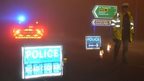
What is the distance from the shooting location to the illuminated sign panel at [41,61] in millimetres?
9047

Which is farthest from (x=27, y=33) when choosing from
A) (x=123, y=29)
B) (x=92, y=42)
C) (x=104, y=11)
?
(x=123, y=29)

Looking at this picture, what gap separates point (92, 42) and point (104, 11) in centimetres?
70

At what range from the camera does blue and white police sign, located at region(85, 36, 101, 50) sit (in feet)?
31.7

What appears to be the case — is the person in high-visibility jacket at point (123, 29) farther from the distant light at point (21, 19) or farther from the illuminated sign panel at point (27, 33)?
the distant light at point (21, 19)

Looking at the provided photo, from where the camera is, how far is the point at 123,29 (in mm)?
10141

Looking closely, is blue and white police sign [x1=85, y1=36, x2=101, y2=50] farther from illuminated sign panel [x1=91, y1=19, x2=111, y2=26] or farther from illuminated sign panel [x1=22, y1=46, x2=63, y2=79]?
illuminated sign panel [x1=22, y1=46, x2=63, y2=79]

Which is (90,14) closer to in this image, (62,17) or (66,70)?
(62,17)

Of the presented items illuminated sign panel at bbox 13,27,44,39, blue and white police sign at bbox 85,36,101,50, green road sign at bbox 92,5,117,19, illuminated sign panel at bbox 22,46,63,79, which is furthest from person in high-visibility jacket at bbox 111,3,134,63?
illuminated sign panel at bbox 13,27,44,39

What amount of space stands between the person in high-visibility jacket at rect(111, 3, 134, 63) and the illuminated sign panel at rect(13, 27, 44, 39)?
1749mm

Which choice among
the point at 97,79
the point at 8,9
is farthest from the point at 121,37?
the point at 8,9

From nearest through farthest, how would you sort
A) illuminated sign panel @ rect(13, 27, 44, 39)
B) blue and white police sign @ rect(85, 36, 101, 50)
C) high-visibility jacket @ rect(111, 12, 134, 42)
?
illuminated sign panel @ rect(13, 27, 44, 39), blue and white police sign @ rect(85, 36, 101, 50), high-visibility jacket @ rect(111, 12, 134, 42)

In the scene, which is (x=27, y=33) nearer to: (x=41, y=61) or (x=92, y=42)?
(x=41, y=61)

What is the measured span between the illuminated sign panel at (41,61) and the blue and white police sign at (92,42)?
678mm

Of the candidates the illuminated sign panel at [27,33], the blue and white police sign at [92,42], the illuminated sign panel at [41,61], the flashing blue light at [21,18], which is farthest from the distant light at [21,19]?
the blue and white police sign at [92,42]
